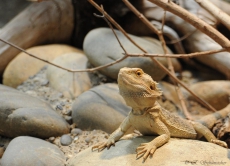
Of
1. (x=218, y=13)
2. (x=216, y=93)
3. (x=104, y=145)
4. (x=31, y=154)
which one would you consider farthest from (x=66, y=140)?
(x=216, y=93)

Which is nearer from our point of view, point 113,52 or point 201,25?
point 201,25

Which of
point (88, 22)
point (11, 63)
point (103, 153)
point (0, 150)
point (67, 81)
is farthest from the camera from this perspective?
point (88, 22)

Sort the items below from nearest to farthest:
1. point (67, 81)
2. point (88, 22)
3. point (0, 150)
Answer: point (0, 150), point (67, 81), point (88, 22)

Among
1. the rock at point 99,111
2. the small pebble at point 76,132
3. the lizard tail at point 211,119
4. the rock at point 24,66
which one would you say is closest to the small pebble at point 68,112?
the rock at point 99,111

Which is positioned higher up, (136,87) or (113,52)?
(136,87)

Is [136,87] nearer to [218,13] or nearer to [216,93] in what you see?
[218,13]

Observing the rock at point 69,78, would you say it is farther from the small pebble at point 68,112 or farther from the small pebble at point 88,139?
the small pebble at point 88,139

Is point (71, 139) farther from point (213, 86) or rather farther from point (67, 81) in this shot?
point (213, 86)

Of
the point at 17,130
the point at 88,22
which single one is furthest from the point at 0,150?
the point at 88,22

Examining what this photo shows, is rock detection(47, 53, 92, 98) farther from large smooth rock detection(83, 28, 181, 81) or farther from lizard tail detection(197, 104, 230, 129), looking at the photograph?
lizard tail detection(197, 104, 230, 129)
